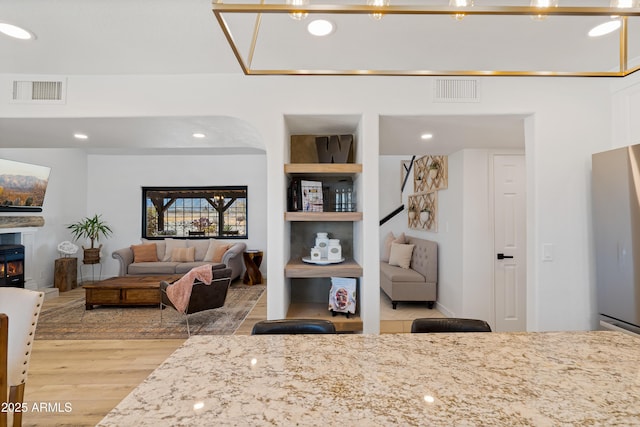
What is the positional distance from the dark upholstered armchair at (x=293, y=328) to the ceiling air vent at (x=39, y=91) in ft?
7.58

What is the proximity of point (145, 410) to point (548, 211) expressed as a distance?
2678 millimetres

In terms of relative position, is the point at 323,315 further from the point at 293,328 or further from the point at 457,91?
the point at 457,91

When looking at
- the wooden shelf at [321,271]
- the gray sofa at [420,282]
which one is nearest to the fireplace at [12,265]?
the wooden shelf at [321,271]

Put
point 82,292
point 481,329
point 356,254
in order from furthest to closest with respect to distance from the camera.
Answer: point 82,292 → point 356,254 → point 481,329

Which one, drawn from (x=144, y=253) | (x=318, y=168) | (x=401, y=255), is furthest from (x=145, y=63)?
(x=144, y=253)

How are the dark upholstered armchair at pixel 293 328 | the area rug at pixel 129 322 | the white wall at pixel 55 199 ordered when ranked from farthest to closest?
1. the white wall at pixel 55 199
2. the area rug at pixel 129 322
3. the dark upholstered armchair at pixel 293 328

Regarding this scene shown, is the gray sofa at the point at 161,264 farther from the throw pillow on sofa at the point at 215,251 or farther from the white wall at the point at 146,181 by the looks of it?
the white wall at the point at 146,181

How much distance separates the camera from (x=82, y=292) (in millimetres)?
5820

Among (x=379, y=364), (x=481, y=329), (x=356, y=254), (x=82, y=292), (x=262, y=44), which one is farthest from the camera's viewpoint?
(x=82, y=292)

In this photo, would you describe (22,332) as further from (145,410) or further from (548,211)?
(548,211)

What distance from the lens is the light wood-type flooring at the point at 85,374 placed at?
2.21 meters

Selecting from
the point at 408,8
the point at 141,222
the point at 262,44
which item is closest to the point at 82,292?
the point at 141,222

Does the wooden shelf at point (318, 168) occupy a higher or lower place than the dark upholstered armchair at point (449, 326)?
higher

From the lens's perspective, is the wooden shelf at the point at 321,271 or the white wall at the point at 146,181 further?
the white wall at the point at 146,181
